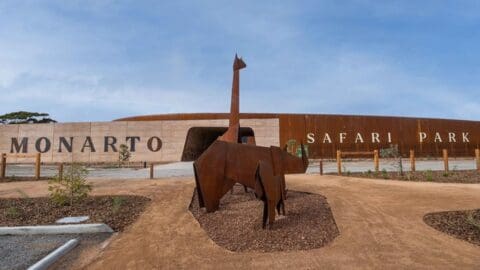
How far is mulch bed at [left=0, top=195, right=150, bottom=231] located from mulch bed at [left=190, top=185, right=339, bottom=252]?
1.64 m

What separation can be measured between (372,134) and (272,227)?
3243 centimetres

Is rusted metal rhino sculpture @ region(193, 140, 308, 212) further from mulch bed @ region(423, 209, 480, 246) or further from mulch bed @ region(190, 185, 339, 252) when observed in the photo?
mulch bed @ region(423, 209, 480, 246)

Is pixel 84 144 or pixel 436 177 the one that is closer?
pixel 436 177

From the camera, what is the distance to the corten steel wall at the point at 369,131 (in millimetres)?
35719

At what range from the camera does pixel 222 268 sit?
17.1ft

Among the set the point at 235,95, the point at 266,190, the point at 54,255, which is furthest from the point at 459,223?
the point at 54,255

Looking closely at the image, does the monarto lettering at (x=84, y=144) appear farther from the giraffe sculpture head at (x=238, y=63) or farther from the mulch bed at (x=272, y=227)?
the mulch bed at (x=272, y=227)

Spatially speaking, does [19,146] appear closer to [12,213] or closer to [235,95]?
[12,213]

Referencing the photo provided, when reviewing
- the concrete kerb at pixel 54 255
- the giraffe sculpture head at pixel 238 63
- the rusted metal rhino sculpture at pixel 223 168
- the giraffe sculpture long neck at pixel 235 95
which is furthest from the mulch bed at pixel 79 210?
the giraffe sculpture head at pixel 238 63

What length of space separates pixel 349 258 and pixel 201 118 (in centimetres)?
3218

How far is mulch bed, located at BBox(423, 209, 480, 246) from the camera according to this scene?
6.79 metres

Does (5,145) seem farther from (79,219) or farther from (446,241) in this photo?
(446,241)

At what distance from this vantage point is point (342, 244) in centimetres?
623

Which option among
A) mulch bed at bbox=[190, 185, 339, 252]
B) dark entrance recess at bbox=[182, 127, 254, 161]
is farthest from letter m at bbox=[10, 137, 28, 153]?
mulch bed at bbox=[190, 185, 339, 252]
